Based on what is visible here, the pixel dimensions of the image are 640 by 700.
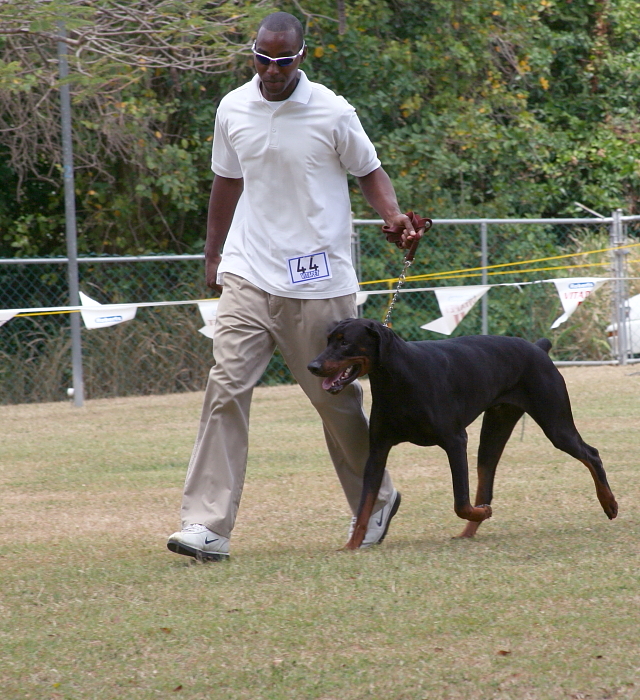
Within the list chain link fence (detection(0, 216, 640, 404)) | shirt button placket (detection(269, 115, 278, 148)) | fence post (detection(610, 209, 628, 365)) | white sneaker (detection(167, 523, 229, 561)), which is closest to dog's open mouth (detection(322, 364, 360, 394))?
white sneaker (detection(167, 523, 229, 561))

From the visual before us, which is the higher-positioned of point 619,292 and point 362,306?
point 619,292

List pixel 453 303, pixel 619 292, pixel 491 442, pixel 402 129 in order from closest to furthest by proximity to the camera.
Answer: pixel 491 442, pixel 453 303, pixel 619 292, pixel 402 129

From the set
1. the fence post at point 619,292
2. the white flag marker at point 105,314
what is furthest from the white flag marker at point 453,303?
the white flag marker at point 105,314

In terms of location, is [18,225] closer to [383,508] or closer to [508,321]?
[508,321]

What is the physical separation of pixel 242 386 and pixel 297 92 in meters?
1.20

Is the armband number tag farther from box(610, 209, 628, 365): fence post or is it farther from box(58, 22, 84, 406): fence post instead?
box(610, 209, 628, 365): fence post

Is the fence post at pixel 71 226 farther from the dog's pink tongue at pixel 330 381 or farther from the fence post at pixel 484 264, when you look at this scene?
the dog's pink tongue at pixel 330 381

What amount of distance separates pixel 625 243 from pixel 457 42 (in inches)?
148

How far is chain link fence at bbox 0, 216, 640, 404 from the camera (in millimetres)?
12391

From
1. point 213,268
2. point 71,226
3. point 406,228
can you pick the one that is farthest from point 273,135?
point 71,226

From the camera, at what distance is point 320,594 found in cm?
385

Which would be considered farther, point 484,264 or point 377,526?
point 484,264

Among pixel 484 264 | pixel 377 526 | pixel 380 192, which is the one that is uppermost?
pixel 380 192

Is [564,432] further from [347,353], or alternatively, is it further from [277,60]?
[277,60]
